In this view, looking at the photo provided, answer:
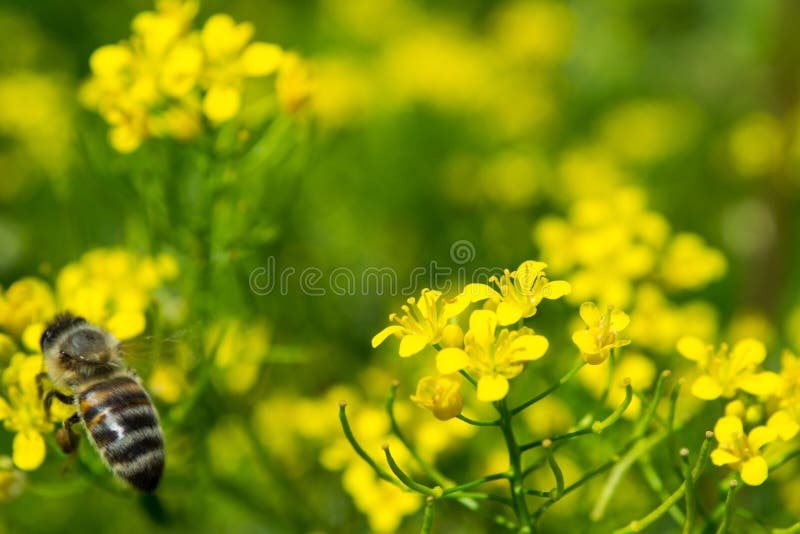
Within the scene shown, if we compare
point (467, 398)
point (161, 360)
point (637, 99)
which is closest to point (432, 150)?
point (637, 99)

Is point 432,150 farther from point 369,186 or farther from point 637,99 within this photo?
point 637,99

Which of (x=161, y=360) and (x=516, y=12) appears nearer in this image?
(x=161, y=360)

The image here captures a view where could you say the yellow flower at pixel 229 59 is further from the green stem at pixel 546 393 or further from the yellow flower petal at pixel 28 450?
the green stem at pixel 546 393

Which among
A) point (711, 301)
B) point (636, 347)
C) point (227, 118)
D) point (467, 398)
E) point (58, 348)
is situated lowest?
point (711, 301)

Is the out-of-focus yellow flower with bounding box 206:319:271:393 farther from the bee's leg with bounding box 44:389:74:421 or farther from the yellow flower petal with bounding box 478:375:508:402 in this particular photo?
the yellow flower petal with bounding box 478:375:508:402

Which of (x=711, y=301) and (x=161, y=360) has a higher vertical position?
(x=161, y=360)

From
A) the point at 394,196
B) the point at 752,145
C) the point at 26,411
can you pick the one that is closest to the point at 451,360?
the point at 26,411

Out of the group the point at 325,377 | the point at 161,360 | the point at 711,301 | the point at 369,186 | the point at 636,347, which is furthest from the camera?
the point at 369,186
